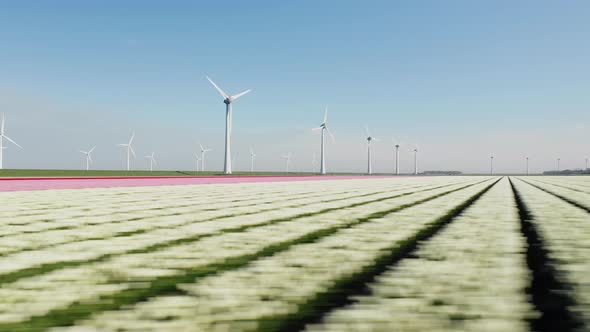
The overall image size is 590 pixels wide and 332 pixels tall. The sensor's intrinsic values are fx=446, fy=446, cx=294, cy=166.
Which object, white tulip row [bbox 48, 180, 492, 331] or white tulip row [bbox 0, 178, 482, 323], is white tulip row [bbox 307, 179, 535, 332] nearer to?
white tulip row [bbox 48, 180, 492, 331]

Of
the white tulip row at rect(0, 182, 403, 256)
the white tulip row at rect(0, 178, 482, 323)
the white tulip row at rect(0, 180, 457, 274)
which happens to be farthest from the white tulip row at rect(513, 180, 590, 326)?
the white tulip row at rect(0, 182, 403, 256)

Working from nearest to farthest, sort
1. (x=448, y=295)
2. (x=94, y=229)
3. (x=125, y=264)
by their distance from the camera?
1. (x=448, y=295)
2. (x=125, y=264)
3. (x=94, y=229)

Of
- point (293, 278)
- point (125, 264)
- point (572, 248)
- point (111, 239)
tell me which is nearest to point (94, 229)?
point (111, 239)

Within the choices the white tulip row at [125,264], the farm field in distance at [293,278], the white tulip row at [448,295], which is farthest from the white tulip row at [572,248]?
the white tulip row at [125,264]

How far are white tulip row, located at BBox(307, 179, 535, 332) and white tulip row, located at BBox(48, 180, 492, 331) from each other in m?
0.28

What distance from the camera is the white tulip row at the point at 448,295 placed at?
1.81m

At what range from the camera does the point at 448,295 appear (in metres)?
2.24

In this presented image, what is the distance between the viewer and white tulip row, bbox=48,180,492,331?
182cm

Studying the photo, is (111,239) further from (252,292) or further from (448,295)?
(448,295)

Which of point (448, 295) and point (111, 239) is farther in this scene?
point (111, 239)

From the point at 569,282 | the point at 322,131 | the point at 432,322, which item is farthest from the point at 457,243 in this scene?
the point at 322,131

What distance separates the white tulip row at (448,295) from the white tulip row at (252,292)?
11.0 inches

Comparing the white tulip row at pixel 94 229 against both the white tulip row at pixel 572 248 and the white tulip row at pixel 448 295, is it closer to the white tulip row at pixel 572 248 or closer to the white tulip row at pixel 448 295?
the white tulip row at pixel 448 295

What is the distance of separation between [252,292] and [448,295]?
0.99m
